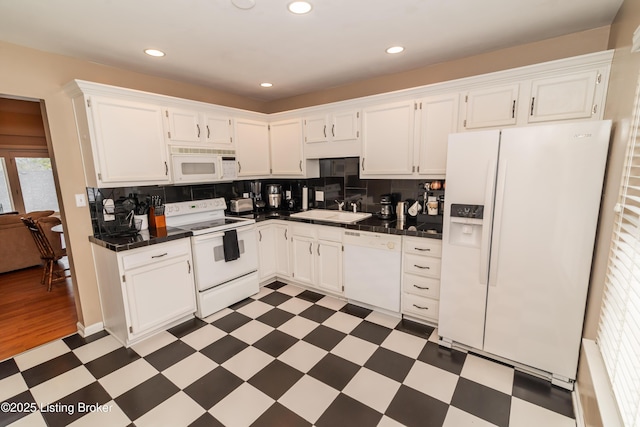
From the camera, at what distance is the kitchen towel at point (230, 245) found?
2.96 meters

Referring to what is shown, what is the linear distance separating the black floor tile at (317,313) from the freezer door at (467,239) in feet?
3.59

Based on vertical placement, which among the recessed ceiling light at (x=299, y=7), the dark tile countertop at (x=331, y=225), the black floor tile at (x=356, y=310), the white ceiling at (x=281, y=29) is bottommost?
the black floor tile at (x=356, y=310)

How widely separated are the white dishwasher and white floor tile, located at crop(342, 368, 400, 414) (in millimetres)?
849

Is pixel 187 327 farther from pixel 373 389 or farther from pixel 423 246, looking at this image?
pixel 423 246

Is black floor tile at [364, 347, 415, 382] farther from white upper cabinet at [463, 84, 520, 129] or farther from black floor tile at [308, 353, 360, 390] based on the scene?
white upper cabinet at [463, 84, 520, 129]

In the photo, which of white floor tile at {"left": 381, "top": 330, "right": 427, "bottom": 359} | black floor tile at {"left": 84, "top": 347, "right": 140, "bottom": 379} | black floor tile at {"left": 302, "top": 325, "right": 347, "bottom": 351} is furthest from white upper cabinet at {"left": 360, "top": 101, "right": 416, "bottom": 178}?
black floor tile at {"left": 84, "top": 347, "right": 140, "bottom": 379}

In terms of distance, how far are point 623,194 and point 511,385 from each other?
1.43 metres

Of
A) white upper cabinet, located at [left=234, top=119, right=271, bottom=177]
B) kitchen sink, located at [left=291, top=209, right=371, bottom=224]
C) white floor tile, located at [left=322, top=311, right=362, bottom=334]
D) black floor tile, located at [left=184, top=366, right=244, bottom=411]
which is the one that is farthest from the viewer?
white upper cabinet, located at [left=234, top=119, right=271, bottom=177]

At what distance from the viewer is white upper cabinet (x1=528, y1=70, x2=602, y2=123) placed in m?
1.95

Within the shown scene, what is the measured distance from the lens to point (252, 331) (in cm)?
261

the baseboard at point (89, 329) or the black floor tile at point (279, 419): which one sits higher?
the baseboard at point (89, 329)

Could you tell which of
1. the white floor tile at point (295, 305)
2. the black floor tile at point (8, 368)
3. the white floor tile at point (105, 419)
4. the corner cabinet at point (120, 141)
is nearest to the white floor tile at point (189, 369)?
the white floor tile at point (105, 419)

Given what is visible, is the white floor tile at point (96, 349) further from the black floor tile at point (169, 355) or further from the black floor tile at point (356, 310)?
the black floor tile at point (356, 310)

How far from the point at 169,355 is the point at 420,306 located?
7.39 feet
